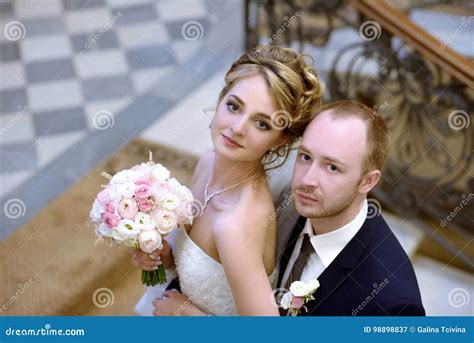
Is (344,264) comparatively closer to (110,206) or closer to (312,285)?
(312,285)

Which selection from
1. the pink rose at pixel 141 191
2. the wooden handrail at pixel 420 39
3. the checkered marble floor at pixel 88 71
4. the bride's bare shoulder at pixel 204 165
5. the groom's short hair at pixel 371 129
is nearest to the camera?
the groom's short hair at pixel 371 129

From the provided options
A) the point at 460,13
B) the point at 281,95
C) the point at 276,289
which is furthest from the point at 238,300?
the point at 460,13

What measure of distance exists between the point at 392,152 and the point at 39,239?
7.51ft

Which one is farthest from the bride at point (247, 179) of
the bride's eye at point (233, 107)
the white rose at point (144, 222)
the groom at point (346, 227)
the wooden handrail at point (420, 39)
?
the wooden handrail at point (420, 39)

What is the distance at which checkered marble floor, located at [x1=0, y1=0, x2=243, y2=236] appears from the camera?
5.28 meters

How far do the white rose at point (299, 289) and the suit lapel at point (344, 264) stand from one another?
7 centimetres

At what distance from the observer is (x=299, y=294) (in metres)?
2.58

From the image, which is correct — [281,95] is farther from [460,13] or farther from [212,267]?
[460,13]

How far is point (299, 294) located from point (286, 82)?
28.7 inches

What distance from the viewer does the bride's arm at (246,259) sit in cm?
254

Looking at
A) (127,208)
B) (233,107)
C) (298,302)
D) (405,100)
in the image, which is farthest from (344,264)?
(405,100)

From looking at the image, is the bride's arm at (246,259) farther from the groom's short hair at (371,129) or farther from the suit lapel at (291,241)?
the groom's short hair at (371,129)

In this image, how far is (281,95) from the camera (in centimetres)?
251

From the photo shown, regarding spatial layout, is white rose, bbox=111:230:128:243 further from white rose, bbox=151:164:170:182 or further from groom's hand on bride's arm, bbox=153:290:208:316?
groom's hand on bride's arm, bbox=153:290:208:316
